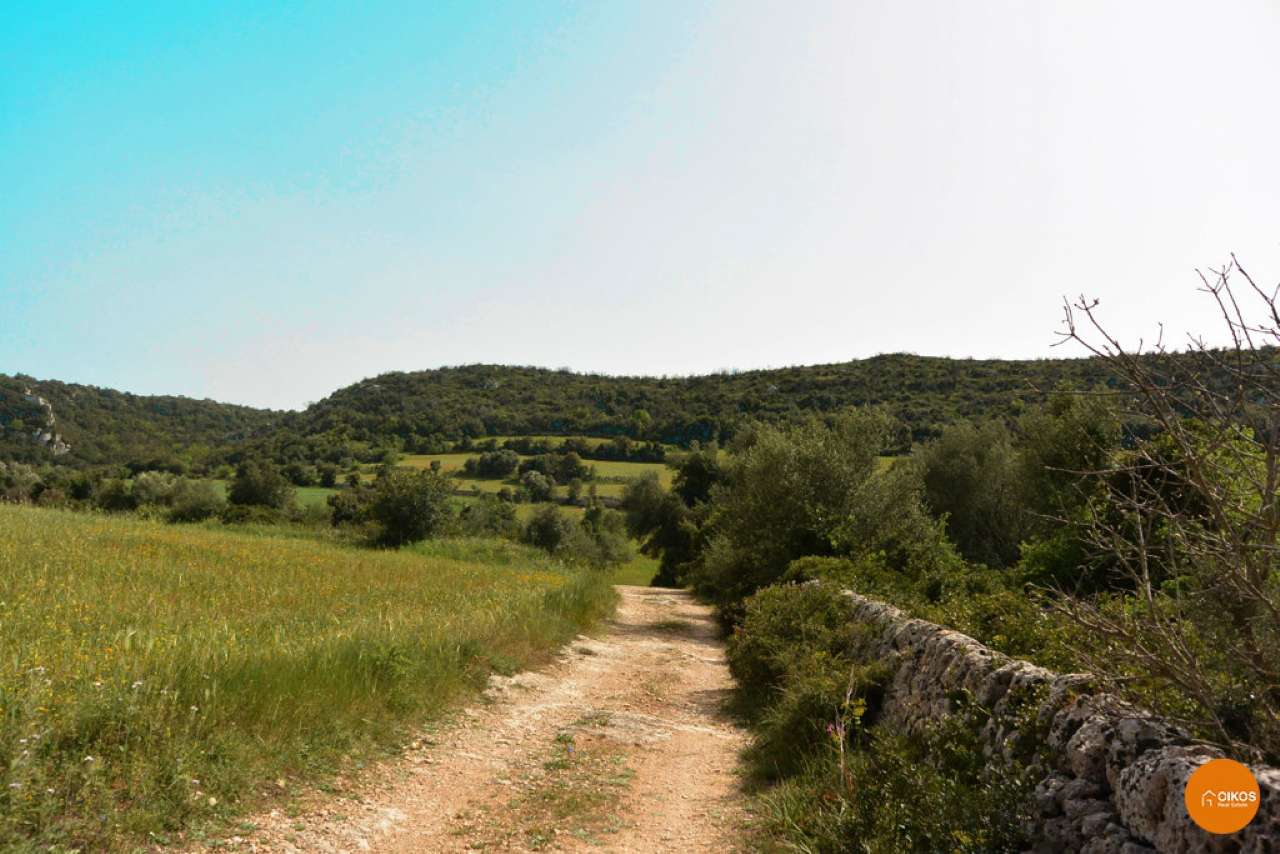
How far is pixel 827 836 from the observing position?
5.76 meters

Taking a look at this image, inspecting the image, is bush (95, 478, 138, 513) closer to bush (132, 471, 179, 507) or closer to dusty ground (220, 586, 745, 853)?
bush (132, 471, 179, 507)

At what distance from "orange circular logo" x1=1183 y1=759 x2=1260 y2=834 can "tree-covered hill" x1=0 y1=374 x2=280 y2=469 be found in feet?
368

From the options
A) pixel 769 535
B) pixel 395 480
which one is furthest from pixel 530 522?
pixel 769 535

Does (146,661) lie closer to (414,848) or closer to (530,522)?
(414,848)

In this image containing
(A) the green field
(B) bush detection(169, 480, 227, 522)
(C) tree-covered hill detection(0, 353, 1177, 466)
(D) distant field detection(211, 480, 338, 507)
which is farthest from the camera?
(C) tree-covered hill detection(0, 353, 1177, 466)

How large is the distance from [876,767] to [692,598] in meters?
32.4

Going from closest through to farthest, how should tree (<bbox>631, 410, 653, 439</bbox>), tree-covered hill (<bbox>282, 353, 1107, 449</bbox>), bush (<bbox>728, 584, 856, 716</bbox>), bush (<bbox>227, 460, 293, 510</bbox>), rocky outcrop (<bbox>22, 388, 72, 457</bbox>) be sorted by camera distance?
bush (<bbox>728, 584, 856, 716</bbox>)
bush (<bbox>227, 460, 293, 510</bbox>)
tree-covered hill (<bbox>282, 353, 1107, 449</bbox>)
rocky outcrop (<bbox>22, 388, 72, 457</bbox>)
tree (<bbox>631, 410, 653, 439</bbox>)

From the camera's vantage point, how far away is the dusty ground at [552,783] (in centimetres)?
611

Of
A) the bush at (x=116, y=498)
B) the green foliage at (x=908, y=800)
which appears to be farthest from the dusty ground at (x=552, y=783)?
the bush at (x=116, y=498)

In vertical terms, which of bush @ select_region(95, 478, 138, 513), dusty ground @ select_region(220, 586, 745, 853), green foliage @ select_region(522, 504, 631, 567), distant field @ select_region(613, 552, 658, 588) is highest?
dusty ground @ select_region(220, 586, 745, 853)

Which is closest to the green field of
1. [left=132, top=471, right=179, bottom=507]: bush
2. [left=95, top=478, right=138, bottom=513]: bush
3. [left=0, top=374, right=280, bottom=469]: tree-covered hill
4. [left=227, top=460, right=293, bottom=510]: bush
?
[left=227, top=460, right=293, bottom=510]: bush

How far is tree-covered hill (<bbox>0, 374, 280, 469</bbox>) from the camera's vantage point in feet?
336

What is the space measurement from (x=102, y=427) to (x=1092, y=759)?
478 feet

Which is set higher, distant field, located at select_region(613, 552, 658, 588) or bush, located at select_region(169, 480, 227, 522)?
bush, located at select_region(169, 480, 227, 522)
